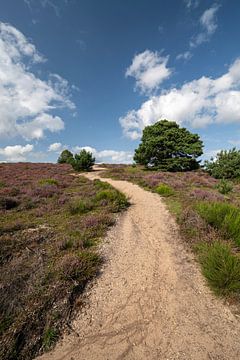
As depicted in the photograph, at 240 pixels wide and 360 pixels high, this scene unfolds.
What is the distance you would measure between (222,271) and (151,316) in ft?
5.77

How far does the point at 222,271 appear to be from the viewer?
4.03m

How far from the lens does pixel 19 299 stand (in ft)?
11.5

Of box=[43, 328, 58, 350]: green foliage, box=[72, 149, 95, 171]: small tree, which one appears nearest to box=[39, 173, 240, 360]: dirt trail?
box=[43, 328, 58, 350]: green foliage

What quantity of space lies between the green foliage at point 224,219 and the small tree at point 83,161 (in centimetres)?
2368

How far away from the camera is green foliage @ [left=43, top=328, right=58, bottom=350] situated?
9.71 ft

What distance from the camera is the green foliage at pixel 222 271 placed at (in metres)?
3.88

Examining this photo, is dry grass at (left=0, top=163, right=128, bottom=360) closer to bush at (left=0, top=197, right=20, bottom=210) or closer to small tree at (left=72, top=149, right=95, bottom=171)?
bush at (left=0, top=197, right=20, bottom=210)

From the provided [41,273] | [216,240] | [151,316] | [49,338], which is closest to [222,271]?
[216,240]

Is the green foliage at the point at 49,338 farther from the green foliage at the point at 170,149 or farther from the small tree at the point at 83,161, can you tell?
the small tree at the point at 83,161

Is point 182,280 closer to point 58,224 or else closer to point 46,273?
point 46,273

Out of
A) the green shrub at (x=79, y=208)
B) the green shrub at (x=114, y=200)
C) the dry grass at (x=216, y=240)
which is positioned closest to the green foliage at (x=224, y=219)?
the dry grass at (x=216, y=240)

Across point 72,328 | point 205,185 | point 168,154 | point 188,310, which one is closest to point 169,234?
point 188,310

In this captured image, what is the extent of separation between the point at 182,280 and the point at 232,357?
167cm

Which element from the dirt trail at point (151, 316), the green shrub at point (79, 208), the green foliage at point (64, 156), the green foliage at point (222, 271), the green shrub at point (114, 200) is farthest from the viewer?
the green foliage at point (64, 156)
